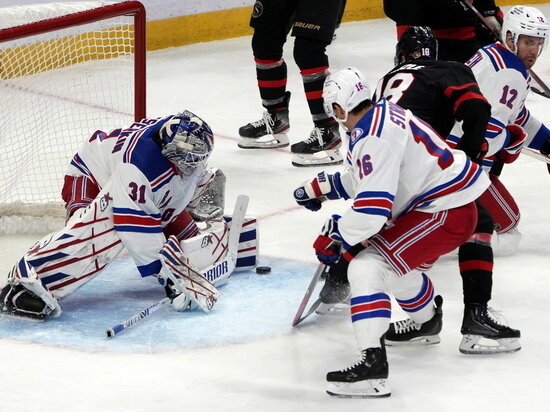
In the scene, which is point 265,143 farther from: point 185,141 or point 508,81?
point 185,141

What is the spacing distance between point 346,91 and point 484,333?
2.63 ft

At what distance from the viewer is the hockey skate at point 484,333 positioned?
3438 mm

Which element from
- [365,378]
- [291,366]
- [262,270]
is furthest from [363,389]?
[262,270]

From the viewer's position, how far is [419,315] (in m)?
3.49

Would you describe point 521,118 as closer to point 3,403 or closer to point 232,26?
point 3,403

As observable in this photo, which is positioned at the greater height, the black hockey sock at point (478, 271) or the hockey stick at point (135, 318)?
the black hockey sock at point (478, 271)

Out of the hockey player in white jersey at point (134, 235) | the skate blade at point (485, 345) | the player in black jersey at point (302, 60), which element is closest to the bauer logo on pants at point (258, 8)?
the player in black jersey at point (302, 60)

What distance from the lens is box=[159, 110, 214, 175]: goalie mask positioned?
3678 millimetres

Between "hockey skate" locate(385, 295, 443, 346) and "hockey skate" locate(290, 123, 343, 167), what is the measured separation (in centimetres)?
201

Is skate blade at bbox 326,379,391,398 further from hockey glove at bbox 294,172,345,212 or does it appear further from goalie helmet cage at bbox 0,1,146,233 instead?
goalie helmet cage at bbox 0,1,146,233

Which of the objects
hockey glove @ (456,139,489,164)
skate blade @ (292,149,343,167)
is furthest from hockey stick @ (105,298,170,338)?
skate blade @ (292,149,343,167)

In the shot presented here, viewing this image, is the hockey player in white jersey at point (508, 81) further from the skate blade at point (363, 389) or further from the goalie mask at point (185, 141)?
the skate blade at point (363, 389)

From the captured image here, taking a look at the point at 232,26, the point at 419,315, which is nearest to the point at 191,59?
the point at 232,26

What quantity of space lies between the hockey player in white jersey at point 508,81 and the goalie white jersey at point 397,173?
32.2 inches
